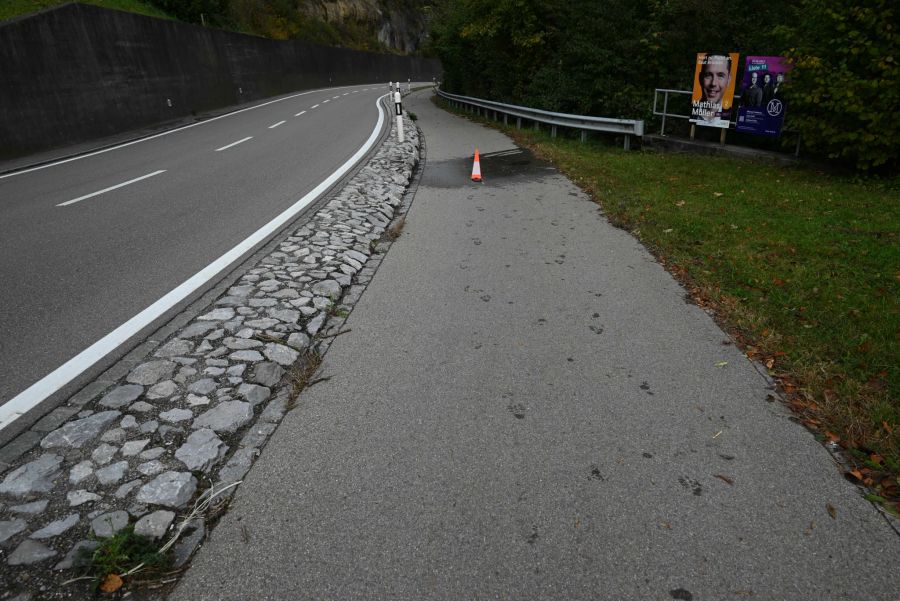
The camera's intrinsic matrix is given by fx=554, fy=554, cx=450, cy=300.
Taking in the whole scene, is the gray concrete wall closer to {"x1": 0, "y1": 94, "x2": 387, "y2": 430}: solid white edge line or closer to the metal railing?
{"x1": 0, "y1": 94, "x2": 387, "y2": 430}: solid white edge line

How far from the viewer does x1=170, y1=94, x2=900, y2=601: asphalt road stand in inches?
88.6

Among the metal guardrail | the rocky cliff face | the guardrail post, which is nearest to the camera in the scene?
the metal guardrail

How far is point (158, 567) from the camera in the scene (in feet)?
7.57

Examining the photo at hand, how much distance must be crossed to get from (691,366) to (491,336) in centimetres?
144

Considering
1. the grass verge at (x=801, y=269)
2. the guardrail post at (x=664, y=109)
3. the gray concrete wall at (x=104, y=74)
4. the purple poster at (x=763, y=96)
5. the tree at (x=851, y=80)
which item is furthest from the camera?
the gray concrete wall at (x=104, y=74)

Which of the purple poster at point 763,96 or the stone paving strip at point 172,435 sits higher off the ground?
the purple poster at point 763,96

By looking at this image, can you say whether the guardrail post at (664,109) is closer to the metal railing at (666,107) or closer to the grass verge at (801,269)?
the metal railing at (666,107)

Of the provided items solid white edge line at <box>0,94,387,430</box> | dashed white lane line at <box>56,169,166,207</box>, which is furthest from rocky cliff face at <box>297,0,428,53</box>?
solid white edge line at <box>0,94,387,430</box>

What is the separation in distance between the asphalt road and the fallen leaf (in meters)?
0.26

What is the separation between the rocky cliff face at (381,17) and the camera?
172ft

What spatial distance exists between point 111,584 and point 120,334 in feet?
8.00

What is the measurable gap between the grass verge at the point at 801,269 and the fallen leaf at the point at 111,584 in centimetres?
339

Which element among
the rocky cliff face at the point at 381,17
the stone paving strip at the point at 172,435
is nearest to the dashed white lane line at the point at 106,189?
the stone paving strip at the point at 172,435

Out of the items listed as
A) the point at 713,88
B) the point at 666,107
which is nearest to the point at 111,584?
the point at 713,88
